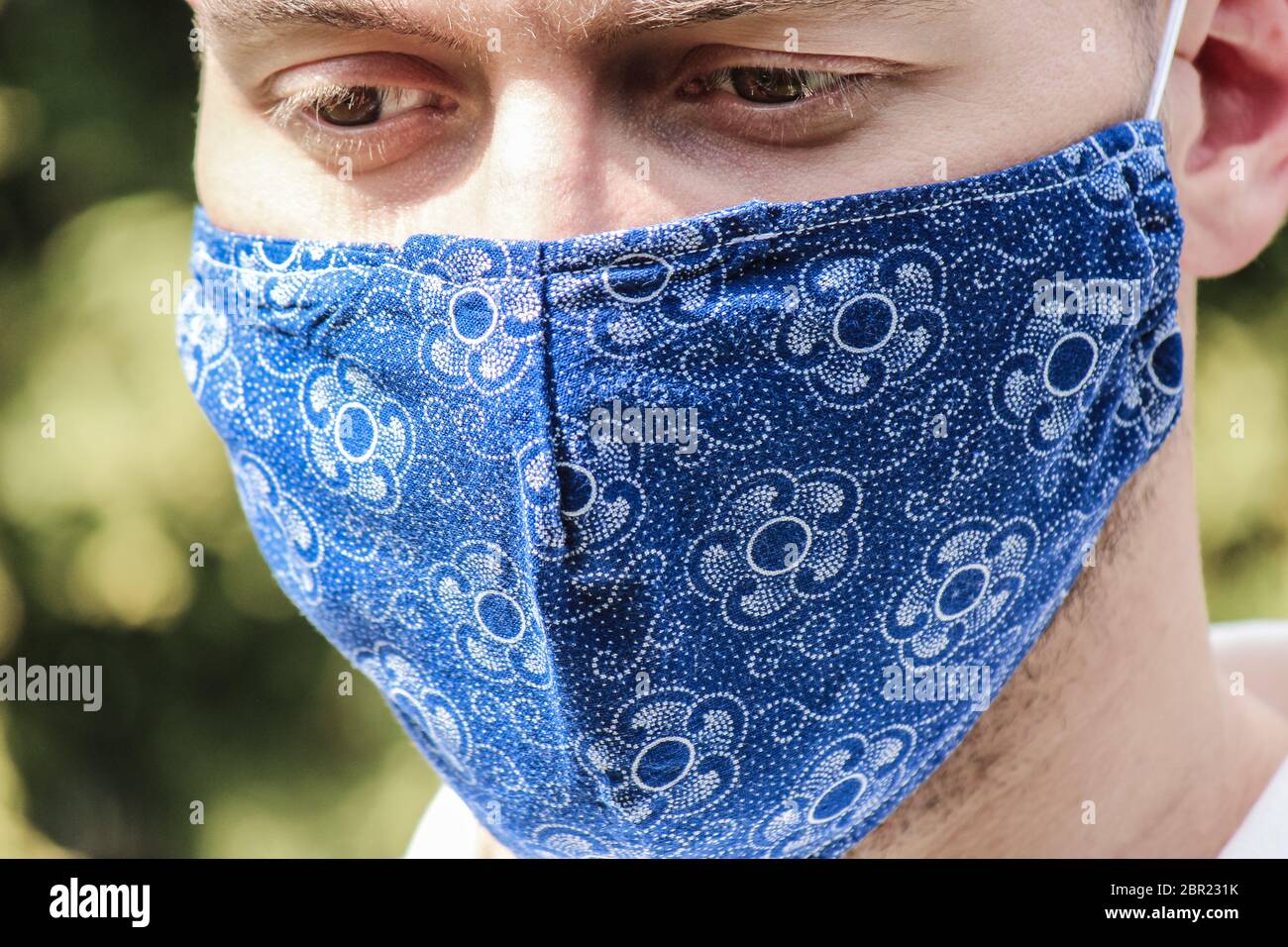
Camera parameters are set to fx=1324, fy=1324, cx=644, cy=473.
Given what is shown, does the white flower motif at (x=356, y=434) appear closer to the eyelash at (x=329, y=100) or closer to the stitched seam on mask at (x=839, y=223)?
the stitched seam on mask at (x=839, y=223)

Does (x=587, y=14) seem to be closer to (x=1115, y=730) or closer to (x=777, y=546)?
(x=777, y=546)

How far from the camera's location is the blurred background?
3168 millimetres

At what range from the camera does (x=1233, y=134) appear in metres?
1.59

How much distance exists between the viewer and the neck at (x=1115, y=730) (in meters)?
1.55

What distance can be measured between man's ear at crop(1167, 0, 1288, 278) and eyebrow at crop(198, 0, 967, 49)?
44 centimetres

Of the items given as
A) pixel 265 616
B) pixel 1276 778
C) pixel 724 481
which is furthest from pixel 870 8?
pixel 265 616

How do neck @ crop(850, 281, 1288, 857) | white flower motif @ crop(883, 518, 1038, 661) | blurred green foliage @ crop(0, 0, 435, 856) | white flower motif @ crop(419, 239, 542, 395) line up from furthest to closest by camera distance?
blurred green foliage @ crop(0, 0, 435, 856), neck @ crop(850, 281, 1288, 857), white flower motif @ crop(883, 518, 1038, 661), white flower motif @ crop(419, 239, 542, 395)

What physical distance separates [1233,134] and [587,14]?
83cm

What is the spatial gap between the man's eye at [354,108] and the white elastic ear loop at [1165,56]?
842mm

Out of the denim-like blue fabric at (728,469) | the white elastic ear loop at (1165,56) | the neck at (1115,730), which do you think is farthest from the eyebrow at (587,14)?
the neck at (1115,730)

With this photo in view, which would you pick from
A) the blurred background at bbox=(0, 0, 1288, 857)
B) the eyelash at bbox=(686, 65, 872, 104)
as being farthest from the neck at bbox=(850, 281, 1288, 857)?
the blurred background at bbox=(0, 0, 1288, 857)

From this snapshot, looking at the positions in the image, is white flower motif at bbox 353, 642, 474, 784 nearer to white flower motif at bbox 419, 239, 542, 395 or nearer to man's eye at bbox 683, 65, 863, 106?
white flower motif at bbox 419, 239, 542, 395
